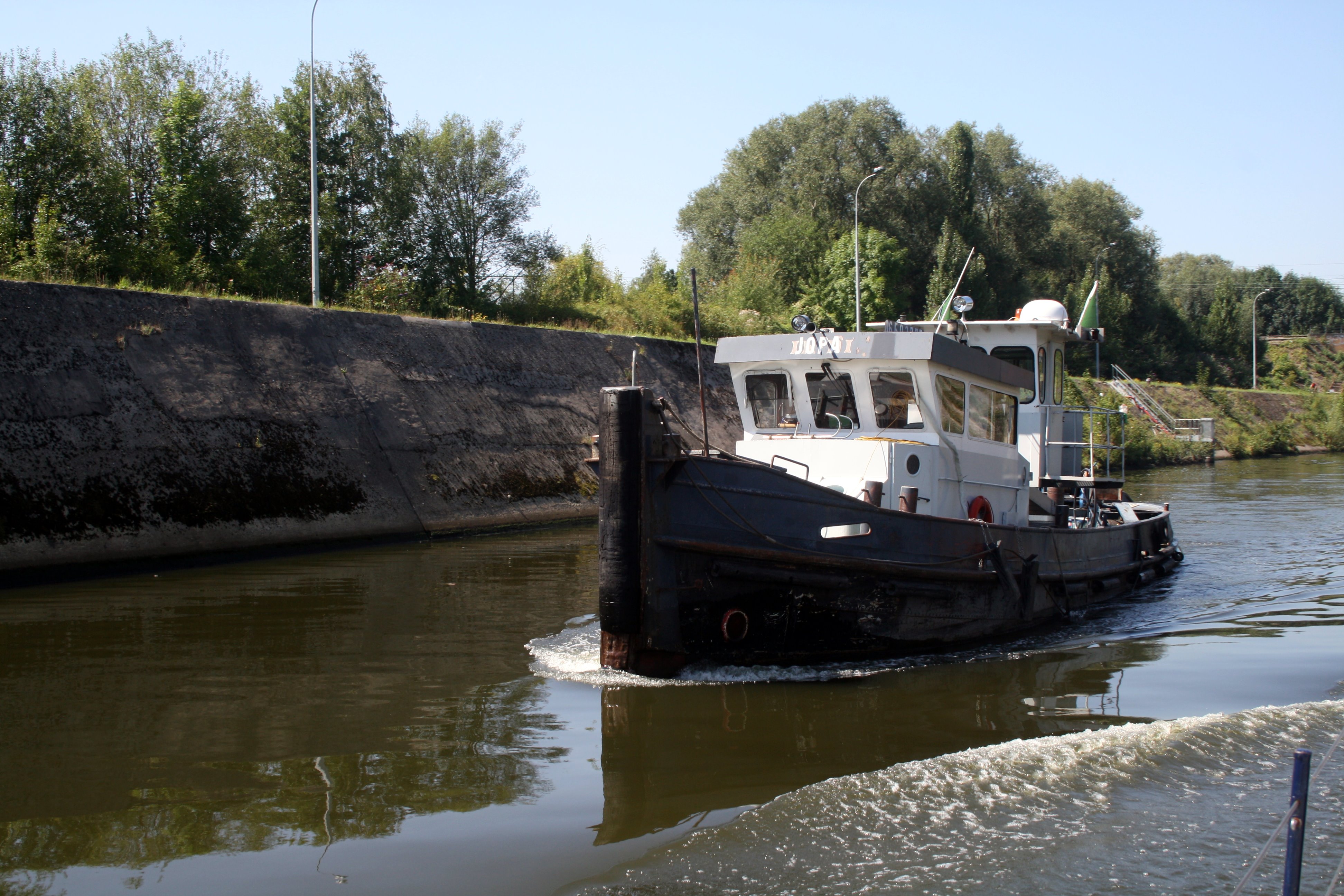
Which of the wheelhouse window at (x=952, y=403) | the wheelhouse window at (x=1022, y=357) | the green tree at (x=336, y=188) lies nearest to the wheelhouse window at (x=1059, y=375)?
the wheelhouse window at (x=1022, y=357)

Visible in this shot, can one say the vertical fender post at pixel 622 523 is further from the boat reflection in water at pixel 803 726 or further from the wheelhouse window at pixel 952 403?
the wheelhouse window at pixel 952 403

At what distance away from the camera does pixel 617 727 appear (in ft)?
19.1

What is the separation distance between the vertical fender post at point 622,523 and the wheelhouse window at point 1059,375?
293 inches

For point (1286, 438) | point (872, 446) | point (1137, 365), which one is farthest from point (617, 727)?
point (1137, 365)

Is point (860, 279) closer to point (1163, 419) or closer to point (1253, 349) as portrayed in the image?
point (1163, 419)

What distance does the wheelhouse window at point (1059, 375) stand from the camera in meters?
12.3

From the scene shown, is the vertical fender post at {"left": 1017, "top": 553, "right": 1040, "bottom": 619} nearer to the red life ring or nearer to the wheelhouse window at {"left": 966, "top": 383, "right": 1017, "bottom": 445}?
the red life ring

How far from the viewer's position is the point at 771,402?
8.84m

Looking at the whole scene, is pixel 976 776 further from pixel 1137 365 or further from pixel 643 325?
pixel 1137 365

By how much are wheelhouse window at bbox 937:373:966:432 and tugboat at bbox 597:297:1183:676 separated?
0.02 meters

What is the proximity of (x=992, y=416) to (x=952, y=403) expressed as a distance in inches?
36.7

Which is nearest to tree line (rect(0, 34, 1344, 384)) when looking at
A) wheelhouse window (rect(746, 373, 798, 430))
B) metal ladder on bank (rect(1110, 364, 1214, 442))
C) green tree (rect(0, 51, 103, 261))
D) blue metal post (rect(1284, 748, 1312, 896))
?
green tree (rect(0, 51, 103, 261))

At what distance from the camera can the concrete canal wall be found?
448 inches

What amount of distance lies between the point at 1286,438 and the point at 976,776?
4735 cm
